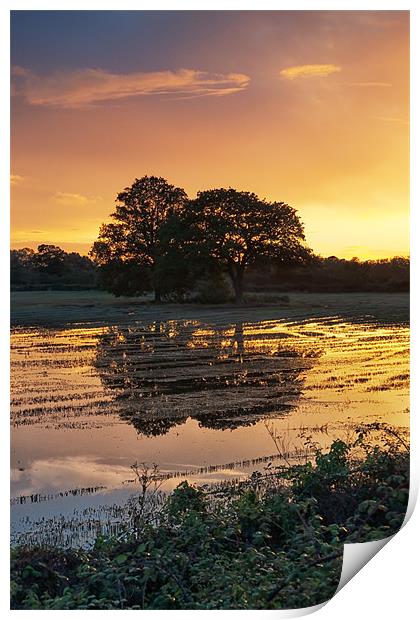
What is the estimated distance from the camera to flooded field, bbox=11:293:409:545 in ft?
18.4

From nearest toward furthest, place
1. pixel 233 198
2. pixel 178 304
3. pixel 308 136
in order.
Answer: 1. pixel 308 136
2. pixel 233 198
3. pixel 178 304

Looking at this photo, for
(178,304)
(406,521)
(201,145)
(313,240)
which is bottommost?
(406,521)

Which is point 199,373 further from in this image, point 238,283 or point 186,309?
point 238,283

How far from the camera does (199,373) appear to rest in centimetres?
852

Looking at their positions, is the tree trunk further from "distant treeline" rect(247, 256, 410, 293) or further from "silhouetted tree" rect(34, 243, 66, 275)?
"silhouetted tree" rect(34, 243, 66, 275)

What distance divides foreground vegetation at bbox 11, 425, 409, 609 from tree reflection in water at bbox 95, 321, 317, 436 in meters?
2.04

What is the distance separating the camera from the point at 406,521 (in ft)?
15.1

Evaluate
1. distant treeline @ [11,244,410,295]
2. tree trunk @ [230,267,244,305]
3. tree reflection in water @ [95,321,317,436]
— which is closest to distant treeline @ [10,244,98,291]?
distant treeline @ [11,244,410,295]

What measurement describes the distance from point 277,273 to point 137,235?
1465mm

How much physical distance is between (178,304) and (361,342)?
84.9 inches
